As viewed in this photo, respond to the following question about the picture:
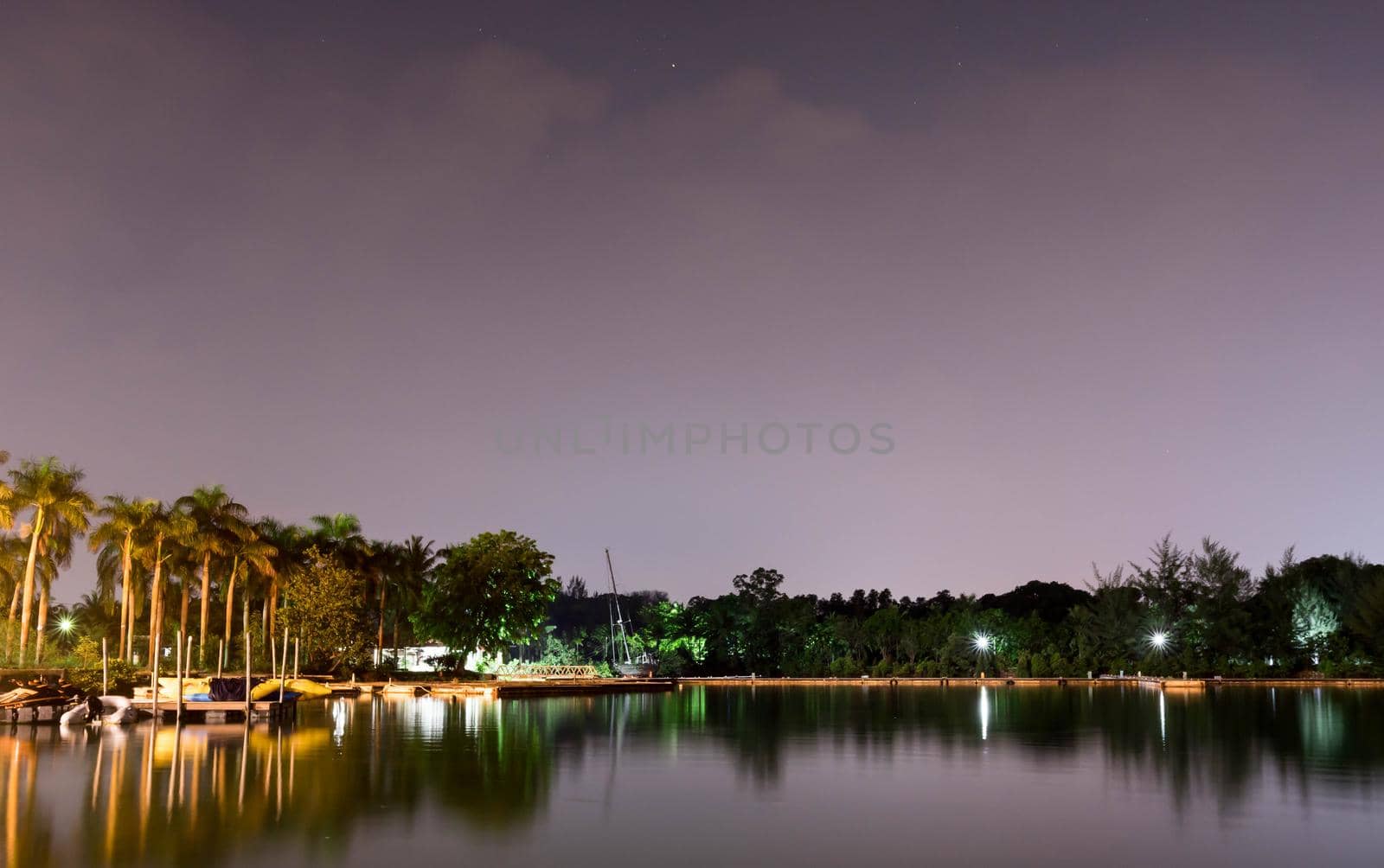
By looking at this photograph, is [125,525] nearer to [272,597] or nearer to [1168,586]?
[272,597]

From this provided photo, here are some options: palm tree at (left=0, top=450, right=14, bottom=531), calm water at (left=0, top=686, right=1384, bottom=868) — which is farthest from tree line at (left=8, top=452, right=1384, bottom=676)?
calm water at (left=0, top=686, right=1384, bottom=868)

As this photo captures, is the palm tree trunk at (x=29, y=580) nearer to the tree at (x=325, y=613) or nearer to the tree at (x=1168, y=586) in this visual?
the tree at (x=325, y=613)

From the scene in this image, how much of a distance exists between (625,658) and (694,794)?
216ft

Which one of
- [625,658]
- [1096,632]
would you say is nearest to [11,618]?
[625,658]

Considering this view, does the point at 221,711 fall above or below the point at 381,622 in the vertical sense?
below

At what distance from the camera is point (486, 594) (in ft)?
201

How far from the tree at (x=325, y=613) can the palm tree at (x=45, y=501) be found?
31.9 feet

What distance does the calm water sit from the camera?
14.3 metres

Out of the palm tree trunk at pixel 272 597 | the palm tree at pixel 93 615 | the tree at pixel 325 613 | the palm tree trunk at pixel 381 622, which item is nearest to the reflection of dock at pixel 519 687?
the tree at pixel 325 613

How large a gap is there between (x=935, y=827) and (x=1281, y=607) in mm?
67851

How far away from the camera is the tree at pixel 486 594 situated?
6088 cm

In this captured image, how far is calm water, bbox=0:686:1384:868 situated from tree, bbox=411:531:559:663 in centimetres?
2506

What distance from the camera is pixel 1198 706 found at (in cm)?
4700

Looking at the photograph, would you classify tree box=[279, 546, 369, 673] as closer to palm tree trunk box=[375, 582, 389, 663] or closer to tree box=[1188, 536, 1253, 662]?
palm tree trunk box=[375, 582, 389, 663]
